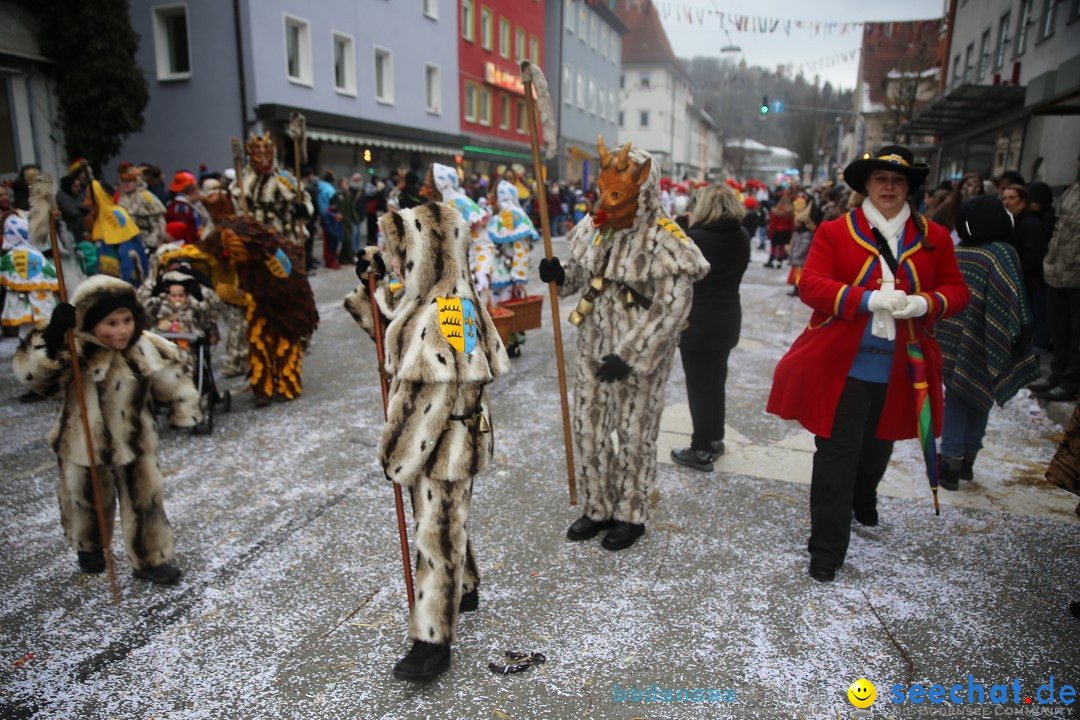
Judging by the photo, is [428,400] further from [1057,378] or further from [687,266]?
[1057,378]

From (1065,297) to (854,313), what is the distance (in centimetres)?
499

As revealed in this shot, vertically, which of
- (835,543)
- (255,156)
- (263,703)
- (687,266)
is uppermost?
(255,156)

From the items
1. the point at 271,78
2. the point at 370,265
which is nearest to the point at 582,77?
the point at 271,78

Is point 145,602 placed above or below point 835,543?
below

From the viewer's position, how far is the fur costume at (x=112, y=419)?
3.30 metres

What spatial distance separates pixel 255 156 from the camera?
23.5ft

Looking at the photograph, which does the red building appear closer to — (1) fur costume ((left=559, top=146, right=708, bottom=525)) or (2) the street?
(2) the street

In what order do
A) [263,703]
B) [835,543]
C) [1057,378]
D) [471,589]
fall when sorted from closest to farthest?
[263,703] → [471,589] → [835,543] → [1057,378]

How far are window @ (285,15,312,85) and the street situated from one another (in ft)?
54.9

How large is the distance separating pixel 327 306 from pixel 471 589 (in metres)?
8.47

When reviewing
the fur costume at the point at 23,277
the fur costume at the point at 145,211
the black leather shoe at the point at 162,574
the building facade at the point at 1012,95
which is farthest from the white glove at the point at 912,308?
the fur costume at the point at 145,211

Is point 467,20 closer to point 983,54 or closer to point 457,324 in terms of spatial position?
point 983,54

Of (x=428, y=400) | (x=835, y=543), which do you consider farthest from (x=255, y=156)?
(x=835, y=543)

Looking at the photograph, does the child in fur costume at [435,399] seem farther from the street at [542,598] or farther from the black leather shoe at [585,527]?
the black leather shoe at [585,527]
